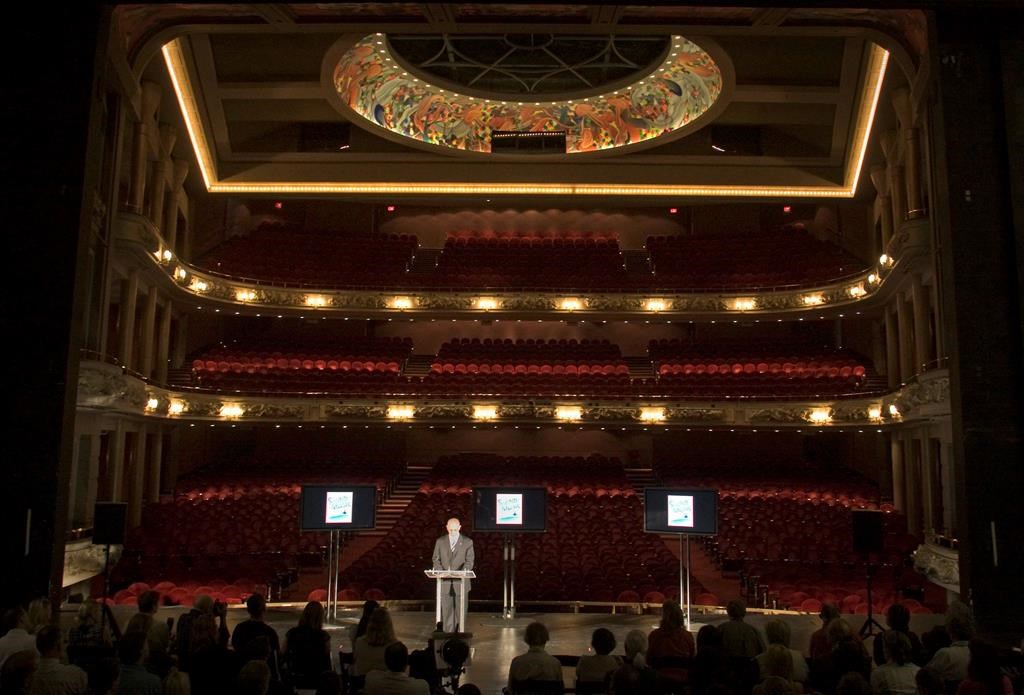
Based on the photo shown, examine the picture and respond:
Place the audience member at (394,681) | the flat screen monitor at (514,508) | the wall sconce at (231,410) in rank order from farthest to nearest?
the wall sconce at (231,410) → the flat screen monitor at (514,508) → the audience member at (394,681)

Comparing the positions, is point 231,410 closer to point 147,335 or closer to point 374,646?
point 147,335

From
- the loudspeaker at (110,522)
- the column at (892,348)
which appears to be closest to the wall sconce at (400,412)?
the column at (892,348)

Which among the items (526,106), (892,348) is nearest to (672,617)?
(892,348)

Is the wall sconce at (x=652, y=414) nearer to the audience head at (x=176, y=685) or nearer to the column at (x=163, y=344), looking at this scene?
the column at (x=163, y=344)

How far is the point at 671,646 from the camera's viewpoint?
18.5 feet

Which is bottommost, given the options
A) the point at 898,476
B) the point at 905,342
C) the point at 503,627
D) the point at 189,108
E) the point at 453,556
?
the point at 503,627

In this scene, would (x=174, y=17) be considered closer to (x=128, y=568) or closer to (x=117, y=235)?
(x=117, y=235)

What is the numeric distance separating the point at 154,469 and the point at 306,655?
14.8m

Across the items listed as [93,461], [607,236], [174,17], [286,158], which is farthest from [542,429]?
[174,17]

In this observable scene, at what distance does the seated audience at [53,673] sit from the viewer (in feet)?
14.5

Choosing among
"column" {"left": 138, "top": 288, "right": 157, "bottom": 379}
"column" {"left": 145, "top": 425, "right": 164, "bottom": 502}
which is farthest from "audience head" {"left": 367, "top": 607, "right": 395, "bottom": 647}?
A: "column" {"left": 145, "top": 425, "right": 164, "bottom": 502}

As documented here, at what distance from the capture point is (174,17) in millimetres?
12867

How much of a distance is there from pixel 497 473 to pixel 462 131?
9804mm

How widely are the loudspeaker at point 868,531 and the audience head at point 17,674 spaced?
7.30 metres
